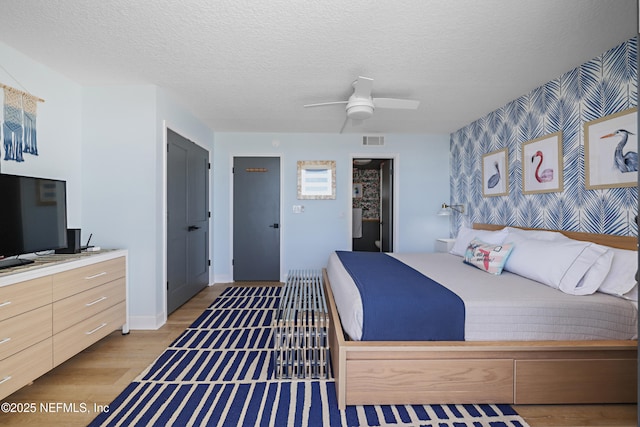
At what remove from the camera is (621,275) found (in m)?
1.77

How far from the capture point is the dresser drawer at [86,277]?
1841 mm

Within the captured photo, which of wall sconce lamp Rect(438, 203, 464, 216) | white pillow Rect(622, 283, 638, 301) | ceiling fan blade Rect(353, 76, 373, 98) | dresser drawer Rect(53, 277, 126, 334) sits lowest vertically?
dresser drawer Rect(53, 277, 126, 334)

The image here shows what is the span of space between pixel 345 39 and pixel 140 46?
150 cm

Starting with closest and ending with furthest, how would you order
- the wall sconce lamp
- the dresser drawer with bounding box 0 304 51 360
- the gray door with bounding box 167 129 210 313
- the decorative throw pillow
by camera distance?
the dresser drawer with bounding box 0 304 51 360 → the decorative throw pillow → the gray door with bounding box 167 129 210 313 → the wall sconce lamp

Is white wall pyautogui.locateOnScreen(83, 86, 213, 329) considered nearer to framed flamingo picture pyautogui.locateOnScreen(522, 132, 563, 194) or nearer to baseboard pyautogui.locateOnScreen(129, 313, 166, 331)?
baseboard pyautogui.locateOnScreen(129, 313, 166, 331)

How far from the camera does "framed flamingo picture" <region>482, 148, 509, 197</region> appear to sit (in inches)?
123

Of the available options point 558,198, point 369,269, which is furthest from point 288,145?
point 558,198

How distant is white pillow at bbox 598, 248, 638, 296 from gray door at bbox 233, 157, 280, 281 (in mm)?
3618

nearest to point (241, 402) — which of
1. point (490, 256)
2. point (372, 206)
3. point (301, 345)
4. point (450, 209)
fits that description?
point (301, 345)

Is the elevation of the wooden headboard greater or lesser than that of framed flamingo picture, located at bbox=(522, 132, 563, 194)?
lesser

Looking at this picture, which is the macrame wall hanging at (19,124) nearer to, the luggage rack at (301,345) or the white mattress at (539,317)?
the luggage rack at (301,345)

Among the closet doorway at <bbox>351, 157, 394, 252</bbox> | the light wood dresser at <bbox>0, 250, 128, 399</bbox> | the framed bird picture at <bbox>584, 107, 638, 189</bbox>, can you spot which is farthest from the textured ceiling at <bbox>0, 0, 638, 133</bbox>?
the closet doorway at <bbox>351, 157, 394, 252</bbox>

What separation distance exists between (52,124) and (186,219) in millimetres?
1461

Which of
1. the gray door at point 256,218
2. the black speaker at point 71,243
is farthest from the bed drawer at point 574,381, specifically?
the gray door at point 256,218
